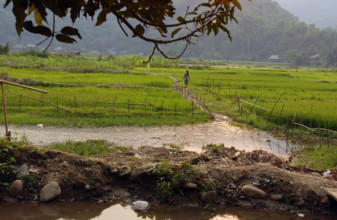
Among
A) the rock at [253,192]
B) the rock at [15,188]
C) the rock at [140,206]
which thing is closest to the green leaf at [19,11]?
the rock at [140,206]

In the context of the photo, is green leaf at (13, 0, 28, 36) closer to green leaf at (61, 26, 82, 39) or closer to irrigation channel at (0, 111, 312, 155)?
green leaf at (61, 26, 82, 39)

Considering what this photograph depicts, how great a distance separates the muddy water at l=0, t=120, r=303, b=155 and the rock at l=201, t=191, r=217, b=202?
9.94ft

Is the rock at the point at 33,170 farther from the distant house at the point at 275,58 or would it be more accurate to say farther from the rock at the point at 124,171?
the distant house at the point at 275,58

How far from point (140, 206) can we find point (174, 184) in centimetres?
51

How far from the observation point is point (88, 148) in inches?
260

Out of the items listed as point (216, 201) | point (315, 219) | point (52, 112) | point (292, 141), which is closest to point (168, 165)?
point (216, 201)

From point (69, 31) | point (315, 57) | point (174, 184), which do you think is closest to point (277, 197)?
point (174, 184)

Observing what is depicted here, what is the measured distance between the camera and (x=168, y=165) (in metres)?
4.63

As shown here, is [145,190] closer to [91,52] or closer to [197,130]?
[197,130]

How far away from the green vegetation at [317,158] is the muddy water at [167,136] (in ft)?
1.30

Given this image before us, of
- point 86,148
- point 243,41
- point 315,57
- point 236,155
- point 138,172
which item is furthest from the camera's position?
point 243,41

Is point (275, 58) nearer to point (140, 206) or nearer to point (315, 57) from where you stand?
point (315, 57)

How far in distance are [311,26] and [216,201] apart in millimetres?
76369

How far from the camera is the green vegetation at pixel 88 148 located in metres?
6.34
